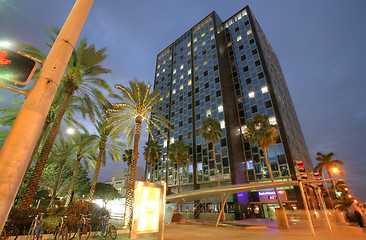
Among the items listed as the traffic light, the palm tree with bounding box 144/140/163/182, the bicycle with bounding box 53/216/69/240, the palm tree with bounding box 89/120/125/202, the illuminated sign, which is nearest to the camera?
the traffic light

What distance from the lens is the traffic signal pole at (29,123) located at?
5.70 feet

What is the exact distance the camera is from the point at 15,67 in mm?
2225

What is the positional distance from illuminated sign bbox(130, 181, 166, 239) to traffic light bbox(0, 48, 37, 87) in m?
6.55

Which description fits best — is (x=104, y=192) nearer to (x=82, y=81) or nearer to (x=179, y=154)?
(x=179, y=154)

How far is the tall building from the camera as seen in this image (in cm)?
3512

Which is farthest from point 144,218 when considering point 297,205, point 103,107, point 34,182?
point 297,205

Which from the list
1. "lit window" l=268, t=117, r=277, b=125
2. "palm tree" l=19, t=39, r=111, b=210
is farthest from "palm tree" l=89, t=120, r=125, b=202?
"lit window" l=268, t=117, r=277, b=125

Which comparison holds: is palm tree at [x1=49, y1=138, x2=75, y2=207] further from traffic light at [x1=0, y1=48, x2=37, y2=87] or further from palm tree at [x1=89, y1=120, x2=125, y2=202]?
traffic light at [x1=0, y1=48, x2=37, y2=87]

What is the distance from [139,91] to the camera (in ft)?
67.4

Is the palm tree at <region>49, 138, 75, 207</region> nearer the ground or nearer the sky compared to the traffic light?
nearer the sky

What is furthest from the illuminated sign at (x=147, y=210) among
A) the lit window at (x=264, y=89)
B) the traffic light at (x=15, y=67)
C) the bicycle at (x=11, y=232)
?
the lit window at (x=264, y=89)

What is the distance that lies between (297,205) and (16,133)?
38.6m

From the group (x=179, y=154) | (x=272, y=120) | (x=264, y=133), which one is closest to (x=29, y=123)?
(x=264, y=133)

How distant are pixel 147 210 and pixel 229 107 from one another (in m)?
37.7
